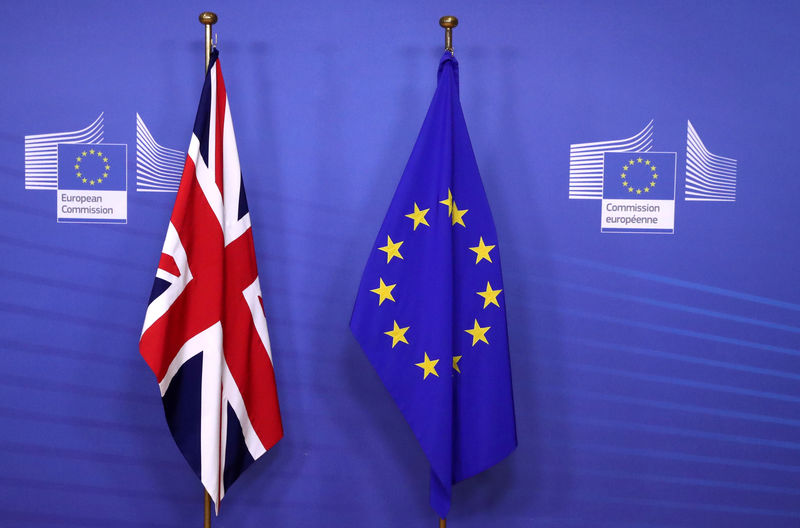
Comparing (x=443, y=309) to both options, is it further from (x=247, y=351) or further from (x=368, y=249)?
(x=247, y=351)

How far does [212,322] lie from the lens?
5.29 ft

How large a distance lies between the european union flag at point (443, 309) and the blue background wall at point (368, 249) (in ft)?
0.86

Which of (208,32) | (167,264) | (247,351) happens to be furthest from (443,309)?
(208,32)

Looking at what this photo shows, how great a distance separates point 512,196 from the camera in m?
1.92

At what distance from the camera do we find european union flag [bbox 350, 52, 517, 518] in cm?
162

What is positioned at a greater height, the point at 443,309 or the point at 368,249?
the point at 368,249

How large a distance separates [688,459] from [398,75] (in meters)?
1.56

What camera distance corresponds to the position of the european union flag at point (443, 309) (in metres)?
1.62

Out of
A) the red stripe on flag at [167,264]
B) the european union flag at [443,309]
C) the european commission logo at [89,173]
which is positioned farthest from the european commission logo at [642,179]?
the european commission logo at [89,173]

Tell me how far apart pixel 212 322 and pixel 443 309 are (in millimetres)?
629

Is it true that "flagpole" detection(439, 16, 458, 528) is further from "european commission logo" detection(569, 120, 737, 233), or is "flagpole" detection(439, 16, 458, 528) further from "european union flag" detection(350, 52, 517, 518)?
"european commission logo" detection(569, 120, 737, 233)

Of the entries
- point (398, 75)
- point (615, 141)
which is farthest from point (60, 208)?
point (615, 141)

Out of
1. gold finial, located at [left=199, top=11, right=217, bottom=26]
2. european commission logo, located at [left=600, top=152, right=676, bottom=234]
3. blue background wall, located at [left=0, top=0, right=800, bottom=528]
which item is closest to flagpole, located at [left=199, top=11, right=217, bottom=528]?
gold finial, located at [left=199, top=11, right=217, bottom=26]

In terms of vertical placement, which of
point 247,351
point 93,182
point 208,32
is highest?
point 208,32
